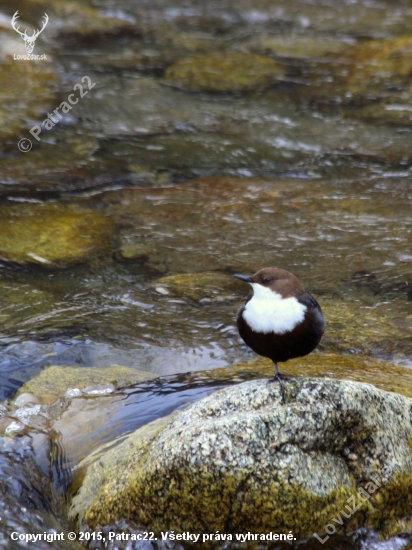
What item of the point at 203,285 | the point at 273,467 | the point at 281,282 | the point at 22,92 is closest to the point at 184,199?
the point at 203,285

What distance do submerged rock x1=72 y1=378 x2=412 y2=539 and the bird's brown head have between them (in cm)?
48

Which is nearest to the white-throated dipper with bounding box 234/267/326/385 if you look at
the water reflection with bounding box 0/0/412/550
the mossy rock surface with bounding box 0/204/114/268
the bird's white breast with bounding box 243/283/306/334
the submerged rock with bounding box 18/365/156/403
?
the bird's white breast with bounding box 243/283/306/334

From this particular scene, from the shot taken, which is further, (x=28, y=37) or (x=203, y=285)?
(x=28, y=37)

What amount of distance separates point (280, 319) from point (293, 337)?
12cm

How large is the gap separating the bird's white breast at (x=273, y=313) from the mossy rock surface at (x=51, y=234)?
339 centimetres

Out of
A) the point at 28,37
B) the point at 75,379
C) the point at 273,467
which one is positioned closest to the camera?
the point at 273,467

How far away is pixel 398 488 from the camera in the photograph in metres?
3.49

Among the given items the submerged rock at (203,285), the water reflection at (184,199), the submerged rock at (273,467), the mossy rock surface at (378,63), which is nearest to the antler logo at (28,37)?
the water reflection at (184,199)

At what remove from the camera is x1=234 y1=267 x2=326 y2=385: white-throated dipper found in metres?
3.62

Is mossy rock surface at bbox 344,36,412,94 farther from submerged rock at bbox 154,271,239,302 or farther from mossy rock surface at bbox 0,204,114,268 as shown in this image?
submerged rock at bbox 154,271,239,302

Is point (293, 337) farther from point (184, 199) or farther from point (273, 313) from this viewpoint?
point (184, 199)

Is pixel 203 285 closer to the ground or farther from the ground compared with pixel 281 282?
closer to the ground

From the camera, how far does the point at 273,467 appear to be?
128 inches

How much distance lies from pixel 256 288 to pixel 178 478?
1.18 meters
